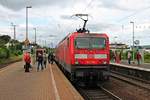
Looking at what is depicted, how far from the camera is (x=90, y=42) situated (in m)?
20.2

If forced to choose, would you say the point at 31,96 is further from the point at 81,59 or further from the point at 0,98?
the point at 81,59

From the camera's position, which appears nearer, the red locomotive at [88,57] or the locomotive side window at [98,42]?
the red locomotive at [88,57]

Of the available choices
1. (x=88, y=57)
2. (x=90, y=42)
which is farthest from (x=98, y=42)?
(x=88, y=57)

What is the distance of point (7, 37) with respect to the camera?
5492 inches

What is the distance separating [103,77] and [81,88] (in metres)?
1.92

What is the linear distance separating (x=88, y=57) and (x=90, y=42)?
0.95 metres

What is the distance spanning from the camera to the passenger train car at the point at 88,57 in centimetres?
1945

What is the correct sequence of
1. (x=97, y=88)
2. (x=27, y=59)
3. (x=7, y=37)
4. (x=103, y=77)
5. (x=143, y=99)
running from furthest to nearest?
A: (x=7, y=37) → (x=27, y=59) → (x=97, y=88) → (x=103, y=77) → (x=143, y=99)

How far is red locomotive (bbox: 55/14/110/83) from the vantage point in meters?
19.5

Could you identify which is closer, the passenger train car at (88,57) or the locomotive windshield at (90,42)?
the passenger train car at (88,57)

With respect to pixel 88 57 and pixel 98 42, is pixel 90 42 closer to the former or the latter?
pixel 98 42

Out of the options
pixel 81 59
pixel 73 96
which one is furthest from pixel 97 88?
pixel 73 96

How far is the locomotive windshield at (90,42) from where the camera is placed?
2005 centimetres

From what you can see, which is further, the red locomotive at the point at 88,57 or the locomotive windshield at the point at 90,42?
the locomotive windshield at the point at 90,42
